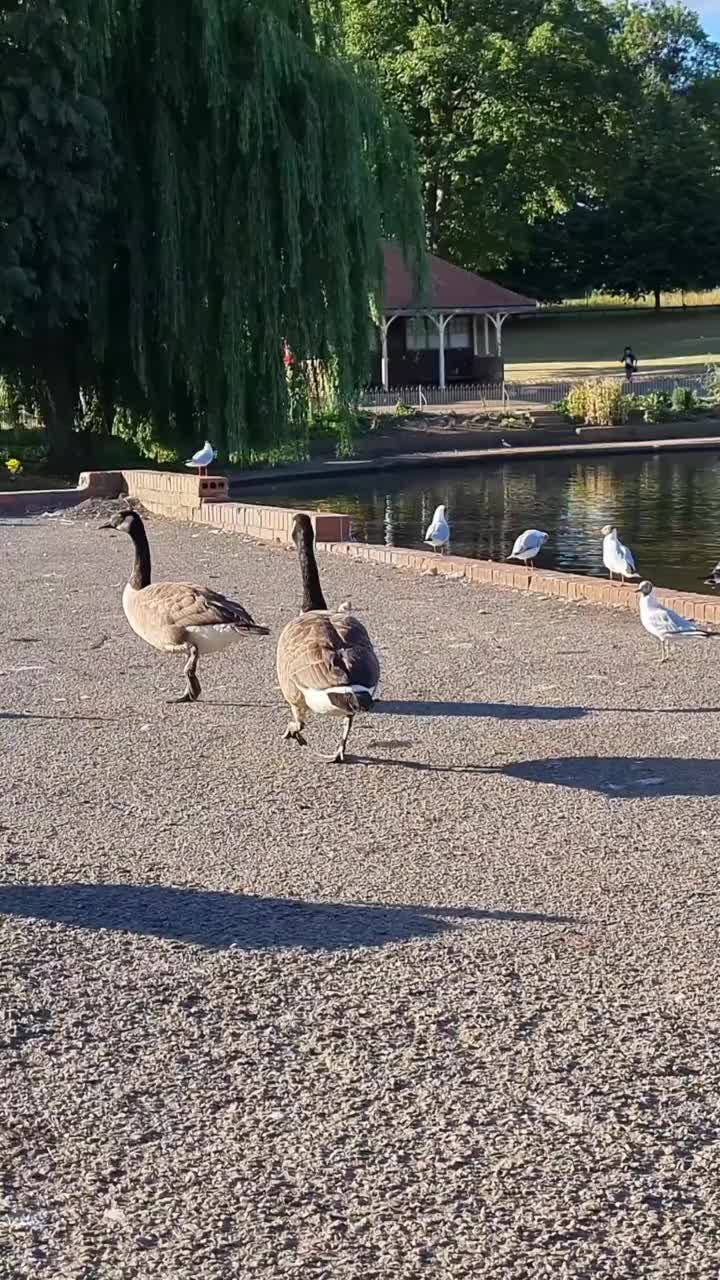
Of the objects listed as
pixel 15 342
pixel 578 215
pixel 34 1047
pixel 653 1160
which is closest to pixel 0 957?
pixel 34 1047

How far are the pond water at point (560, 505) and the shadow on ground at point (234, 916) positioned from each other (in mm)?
12188

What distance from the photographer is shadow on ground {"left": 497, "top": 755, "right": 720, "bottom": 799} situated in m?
7.16

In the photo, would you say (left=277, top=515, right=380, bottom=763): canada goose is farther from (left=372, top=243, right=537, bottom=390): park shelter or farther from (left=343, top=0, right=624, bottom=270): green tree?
(left=343, top=0, right=624, bottom=270): green tree

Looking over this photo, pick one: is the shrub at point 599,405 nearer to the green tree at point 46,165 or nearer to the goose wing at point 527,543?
the green tree at point 46,165

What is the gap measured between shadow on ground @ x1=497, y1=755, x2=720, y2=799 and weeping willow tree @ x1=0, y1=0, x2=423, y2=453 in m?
18.5

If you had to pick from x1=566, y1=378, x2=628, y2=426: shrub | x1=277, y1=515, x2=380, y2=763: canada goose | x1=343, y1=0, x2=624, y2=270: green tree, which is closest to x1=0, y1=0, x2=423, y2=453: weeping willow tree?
x1=566, y1=378, x2=628, y2=426: shrub

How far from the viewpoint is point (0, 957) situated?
5094 mm

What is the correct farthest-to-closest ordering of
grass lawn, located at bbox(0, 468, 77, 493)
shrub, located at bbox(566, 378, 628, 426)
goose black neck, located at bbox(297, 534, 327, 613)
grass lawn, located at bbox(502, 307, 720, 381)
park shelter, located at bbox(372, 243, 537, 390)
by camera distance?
1. grass lawn, located at bbox(502, 307, 720, 381)
2. park shelter, located at bbox(372, 243, 537, 390)
3. shrub, located at bbox(566, 378, 628, 426)
4. grass lawn, located at bbox(0, 468, 77, 493)
5. goose black neck, located at bbox(297, 534, 327, 613)

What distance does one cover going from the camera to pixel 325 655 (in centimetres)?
727

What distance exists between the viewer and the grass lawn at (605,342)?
60.2m

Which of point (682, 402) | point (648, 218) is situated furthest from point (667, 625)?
point (648, 218)

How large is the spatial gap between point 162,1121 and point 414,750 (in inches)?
162

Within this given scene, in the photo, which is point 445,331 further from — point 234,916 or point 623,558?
point 234,916

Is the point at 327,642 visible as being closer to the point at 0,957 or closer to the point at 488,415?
the point at 0,957
